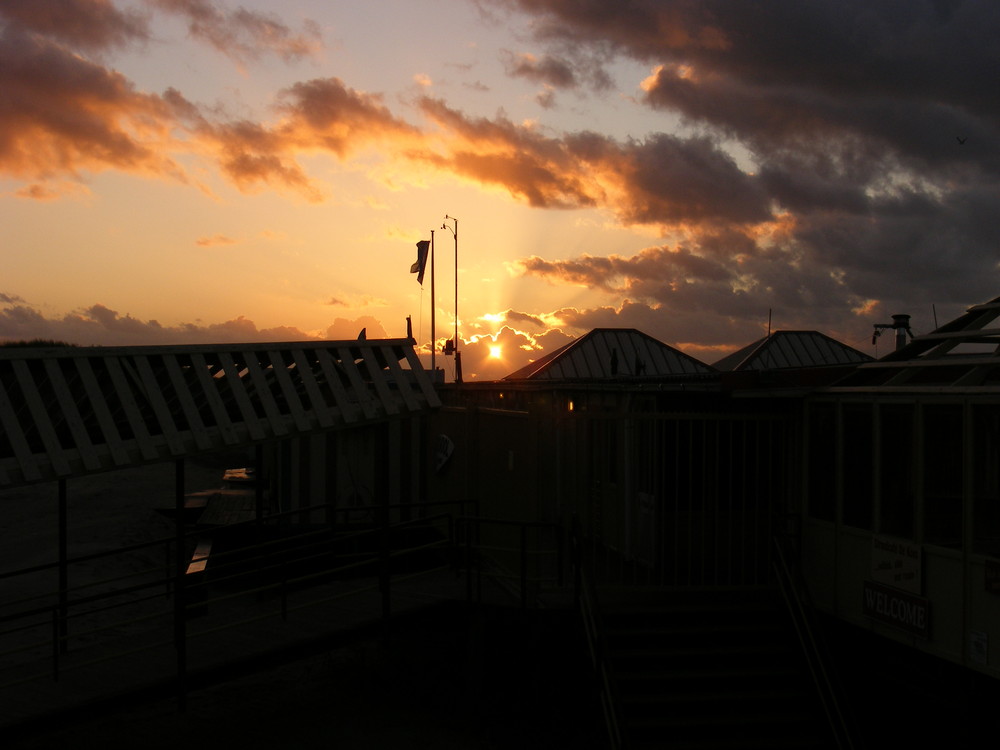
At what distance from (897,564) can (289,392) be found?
698 cm

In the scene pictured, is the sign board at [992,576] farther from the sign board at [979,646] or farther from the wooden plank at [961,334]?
the wooden plank at [961,334]

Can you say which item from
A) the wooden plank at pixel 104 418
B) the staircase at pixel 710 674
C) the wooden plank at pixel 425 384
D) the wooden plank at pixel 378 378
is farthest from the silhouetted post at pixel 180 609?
the staircase at pixel 710 674

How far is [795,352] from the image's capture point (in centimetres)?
3231

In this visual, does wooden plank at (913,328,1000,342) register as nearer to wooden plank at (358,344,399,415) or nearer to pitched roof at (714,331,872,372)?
wooden plank at (358,344,399,415)

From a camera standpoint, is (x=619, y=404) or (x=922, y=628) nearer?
(x=922, y=628)

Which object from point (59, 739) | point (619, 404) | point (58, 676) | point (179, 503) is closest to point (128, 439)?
point (179, 503)

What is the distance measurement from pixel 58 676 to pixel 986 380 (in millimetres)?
10405

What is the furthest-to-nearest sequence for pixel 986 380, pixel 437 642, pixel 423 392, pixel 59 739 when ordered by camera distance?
pixel 437 642 → pixel 423 392 → pixel 59 739 → pixel 986 380

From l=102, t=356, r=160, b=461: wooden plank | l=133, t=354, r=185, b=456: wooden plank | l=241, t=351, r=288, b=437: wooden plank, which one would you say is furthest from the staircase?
l=102, t=356, r=160, b=461: wooden plank

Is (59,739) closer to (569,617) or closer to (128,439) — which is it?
(128,439)

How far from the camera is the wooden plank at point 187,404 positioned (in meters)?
8.31

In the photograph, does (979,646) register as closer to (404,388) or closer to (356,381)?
(404,388)

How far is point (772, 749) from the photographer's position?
8.66 metres

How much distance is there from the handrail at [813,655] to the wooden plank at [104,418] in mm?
7530
